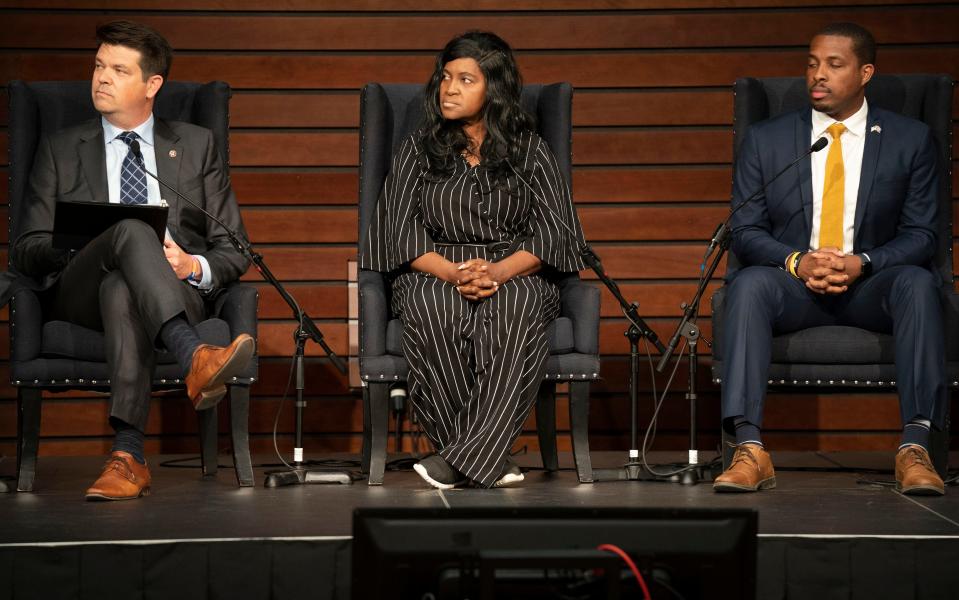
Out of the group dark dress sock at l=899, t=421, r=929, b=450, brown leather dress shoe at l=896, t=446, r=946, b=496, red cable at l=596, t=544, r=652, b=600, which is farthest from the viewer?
dark dress sock at l=899, t=421, r=929, b=450

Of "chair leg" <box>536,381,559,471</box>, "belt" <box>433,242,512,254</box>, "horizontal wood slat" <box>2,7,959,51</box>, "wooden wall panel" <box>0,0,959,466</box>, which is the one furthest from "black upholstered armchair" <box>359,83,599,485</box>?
"horizontal wood slat" <box>2,7,959,51</box>

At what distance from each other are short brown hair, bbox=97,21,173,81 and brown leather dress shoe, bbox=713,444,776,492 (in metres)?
1.98

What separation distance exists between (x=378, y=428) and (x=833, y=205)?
1490 mm

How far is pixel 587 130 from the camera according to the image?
4.88 meters

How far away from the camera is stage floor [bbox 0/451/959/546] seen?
253 cm

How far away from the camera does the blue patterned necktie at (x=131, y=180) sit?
3715mm

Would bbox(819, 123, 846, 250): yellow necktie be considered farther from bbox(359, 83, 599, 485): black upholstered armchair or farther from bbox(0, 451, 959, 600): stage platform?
bbox(0, 451, 959, 600): stage platform

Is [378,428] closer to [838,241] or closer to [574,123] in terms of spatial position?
[838,241]

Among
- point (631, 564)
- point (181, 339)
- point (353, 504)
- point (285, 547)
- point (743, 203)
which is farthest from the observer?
point (743, 203)

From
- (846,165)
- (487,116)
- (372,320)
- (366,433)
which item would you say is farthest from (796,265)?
(366,433)

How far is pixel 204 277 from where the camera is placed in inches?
139

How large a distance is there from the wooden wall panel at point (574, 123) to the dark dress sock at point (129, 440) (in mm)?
1603

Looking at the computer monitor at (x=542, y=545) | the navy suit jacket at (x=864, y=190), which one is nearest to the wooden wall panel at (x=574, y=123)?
the navy suit jacket at (x=864, y=190)

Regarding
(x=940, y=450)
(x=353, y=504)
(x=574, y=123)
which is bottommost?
(x=353, y=504)
